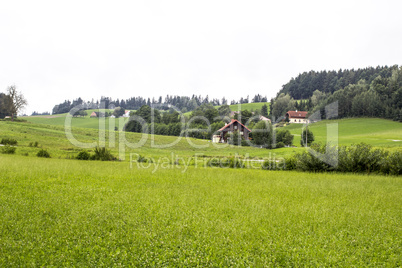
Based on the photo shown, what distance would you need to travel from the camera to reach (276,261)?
5.55 meters

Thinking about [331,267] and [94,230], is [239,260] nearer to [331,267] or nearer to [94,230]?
[331,267]

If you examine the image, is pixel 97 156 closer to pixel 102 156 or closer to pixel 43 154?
pixel 102 156

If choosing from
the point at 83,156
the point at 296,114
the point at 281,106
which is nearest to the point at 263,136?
the point at 83,156

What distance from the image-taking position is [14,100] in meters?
69.4

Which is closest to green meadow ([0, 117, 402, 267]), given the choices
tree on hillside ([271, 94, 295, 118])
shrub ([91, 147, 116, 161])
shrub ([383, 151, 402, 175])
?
shrub ([383, 151, 402, 175])

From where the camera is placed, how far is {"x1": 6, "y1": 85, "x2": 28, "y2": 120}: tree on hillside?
224 ft

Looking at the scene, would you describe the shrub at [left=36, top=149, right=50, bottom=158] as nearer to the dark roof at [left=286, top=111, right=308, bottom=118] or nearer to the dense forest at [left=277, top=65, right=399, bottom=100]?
the dark roof at [left=286, top=111, right=308, bottom=118]

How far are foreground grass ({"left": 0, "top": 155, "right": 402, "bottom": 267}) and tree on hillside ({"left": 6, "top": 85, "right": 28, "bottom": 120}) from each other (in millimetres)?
70926

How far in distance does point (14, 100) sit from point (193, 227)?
81071 millimetres

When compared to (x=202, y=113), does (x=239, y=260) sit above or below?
below

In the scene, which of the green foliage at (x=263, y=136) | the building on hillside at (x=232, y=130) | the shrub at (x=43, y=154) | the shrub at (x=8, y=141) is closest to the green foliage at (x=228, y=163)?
the shrub at (x=43, y=154)

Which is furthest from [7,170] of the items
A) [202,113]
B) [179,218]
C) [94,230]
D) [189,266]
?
[202,113]

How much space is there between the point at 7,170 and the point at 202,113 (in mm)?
87522

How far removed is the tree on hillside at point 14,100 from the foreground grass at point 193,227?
7093 centimetres
